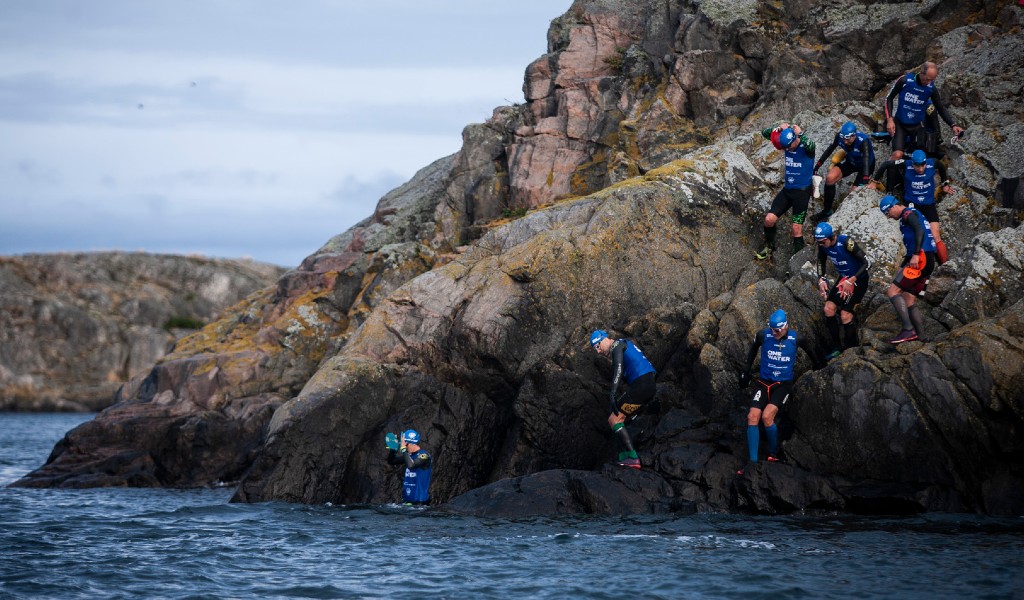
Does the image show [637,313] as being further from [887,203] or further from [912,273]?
[912,273]

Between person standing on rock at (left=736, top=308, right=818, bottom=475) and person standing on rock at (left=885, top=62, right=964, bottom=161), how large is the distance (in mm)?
6744

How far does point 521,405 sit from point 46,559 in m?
10.5

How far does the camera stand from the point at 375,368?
2444 centimetres

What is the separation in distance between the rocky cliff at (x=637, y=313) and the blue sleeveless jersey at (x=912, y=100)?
6.13 ft

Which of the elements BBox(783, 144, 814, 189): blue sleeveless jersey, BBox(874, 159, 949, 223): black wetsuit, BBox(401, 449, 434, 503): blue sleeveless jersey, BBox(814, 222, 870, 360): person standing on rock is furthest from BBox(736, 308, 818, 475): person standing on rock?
BBox(401, 449, 434, 503): blue sleeveless jersey

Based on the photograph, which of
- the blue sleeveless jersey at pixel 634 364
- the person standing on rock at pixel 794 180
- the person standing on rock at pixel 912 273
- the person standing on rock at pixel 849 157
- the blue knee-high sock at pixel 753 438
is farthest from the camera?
the person standing on rock at pixel 849 157

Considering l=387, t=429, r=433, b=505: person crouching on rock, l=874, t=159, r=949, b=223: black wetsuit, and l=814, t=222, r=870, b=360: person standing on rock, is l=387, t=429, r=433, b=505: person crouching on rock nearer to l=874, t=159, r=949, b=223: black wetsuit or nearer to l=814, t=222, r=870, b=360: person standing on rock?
l=814, t=222, r=870, b=360: person standing on rock

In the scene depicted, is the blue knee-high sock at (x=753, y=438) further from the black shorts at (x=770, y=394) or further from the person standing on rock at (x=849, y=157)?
the person standing on rock at (x=849, y=157)

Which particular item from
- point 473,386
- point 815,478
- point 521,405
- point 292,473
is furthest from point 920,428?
point 292,473

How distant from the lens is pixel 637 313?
23719 mm

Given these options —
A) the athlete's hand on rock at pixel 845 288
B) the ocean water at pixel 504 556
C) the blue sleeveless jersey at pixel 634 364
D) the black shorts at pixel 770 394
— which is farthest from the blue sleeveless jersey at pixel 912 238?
the blue sleeveless jersey at pixel 634 364

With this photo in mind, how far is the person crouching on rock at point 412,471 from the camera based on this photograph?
21.9m

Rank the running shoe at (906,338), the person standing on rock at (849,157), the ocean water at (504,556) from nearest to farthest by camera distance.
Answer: the ocean water at (504,556) < the running shoe at (906,338) < the person standing on rock at (849,157)

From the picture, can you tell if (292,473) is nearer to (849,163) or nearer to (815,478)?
(815,478)
